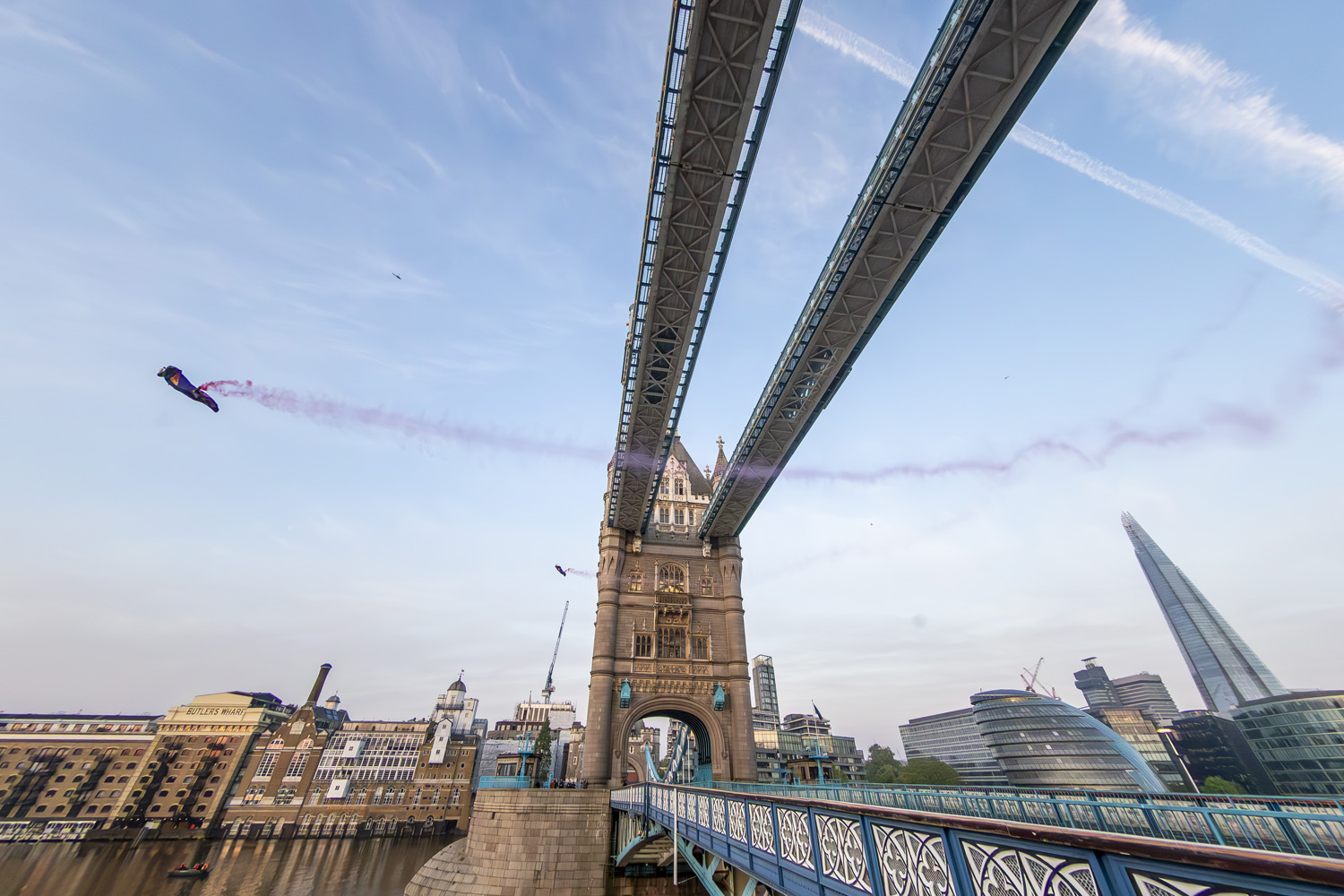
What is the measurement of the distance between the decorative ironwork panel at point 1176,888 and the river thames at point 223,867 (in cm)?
6355

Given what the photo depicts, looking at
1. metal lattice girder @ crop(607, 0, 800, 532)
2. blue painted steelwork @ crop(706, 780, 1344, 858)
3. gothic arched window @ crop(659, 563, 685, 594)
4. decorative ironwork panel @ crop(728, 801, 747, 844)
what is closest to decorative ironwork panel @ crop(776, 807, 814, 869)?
blue painted steelwork @ crop(706, 780, 1344, 858)

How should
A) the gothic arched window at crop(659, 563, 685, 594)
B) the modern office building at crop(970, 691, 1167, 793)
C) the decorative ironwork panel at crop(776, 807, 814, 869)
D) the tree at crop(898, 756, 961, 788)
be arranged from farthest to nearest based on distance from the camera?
the modern office building at crop(970, 691, 1167, 793) → the tree at crop(898, 756, 961, 788) → the gothic arched window at crop(659, 563, 685, 594) → the decorative ironwork panel at crop(776, 807, 814, 869)

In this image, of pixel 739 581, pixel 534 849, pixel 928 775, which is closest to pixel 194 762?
pixel 534 849

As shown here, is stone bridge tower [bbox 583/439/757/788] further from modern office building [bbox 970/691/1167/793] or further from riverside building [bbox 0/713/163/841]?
riverside building [bbox 0/713/163/841]

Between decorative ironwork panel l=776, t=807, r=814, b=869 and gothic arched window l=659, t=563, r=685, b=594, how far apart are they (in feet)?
104

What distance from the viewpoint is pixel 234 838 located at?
7744cm

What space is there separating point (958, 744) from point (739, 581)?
184501 mm

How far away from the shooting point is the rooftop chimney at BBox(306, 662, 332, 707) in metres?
96.1

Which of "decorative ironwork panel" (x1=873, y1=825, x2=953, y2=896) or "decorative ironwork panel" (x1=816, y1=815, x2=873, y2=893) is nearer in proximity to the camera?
"decorative ironwork panel" (x1=873, y1=825, x2=953, y2=896)

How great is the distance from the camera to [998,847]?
461 cm

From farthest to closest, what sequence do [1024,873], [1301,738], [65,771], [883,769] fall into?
[883,769]
[1301,738]
[65,771]
[1024,873]

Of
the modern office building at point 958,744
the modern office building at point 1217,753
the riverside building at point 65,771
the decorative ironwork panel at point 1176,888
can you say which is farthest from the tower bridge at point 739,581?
the modern office building at point 958,744

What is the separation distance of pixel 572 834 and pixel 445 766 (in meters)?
78.2

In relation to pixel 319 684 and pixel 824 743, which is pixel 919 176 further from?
pixel 824 743
